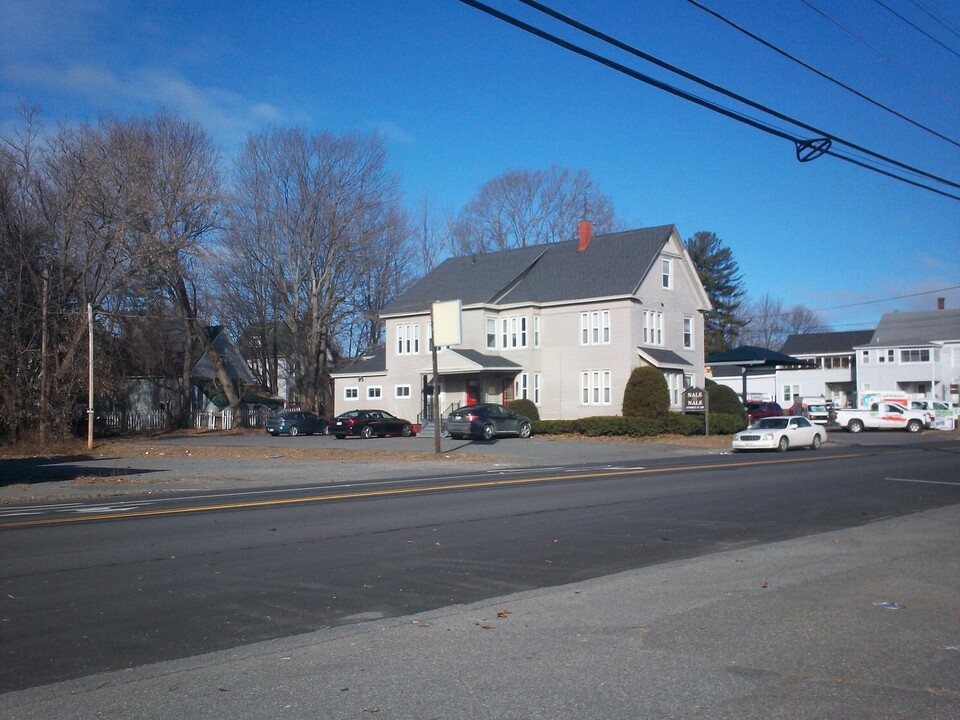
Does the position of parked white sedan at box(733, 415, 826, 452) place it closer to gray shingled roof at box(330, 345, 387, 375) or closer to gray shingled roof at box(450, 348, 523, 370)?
gray shingled roof at box(450, 348, 523, 370)

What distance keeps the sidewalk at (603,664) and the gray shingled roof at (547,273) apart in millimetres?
37747

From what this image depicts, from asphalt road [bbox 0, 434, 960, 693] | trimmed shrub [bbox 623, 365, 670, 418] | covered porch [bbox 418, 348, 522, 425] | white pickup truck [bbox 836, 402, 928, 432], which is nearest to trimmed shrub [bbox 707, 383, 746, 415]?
trimmed shrub [bbox 623, 365, 670, 418]

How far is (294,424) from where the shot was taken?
4859 cm

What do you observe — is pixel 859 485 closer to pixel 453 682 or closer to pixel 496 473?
pixel 496 473

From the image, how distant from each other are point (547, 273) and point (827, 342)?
43532mm

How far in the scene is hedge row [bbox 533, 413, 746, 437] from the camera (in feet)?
136

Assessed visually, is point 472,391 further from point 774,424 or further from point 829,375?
point 829,375

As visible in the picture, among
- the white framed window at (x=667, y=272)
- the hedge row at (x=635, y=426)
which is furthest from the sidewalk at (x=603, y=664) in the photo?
the white framed window at (x=667, y=272)

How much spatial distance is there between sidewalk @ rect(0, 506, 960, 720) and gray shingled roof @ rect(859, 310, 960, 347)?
69.0 m

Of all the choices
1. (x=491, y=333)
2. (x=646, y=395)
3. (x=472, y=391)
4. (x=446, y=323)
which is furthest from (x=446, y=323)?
(x=491, y=333)

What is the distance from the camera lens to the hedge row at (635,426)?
41.5m

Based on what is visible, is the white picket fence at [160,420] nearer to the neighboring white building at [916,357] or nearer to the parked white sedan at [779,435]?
the parked white sedan at [779,435]

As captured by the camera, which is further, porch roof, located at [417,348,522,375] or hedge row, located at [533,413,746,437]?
porch roof, located at [417,348,522,375]

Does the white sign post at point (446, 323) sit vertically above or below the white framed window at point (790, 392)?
above
